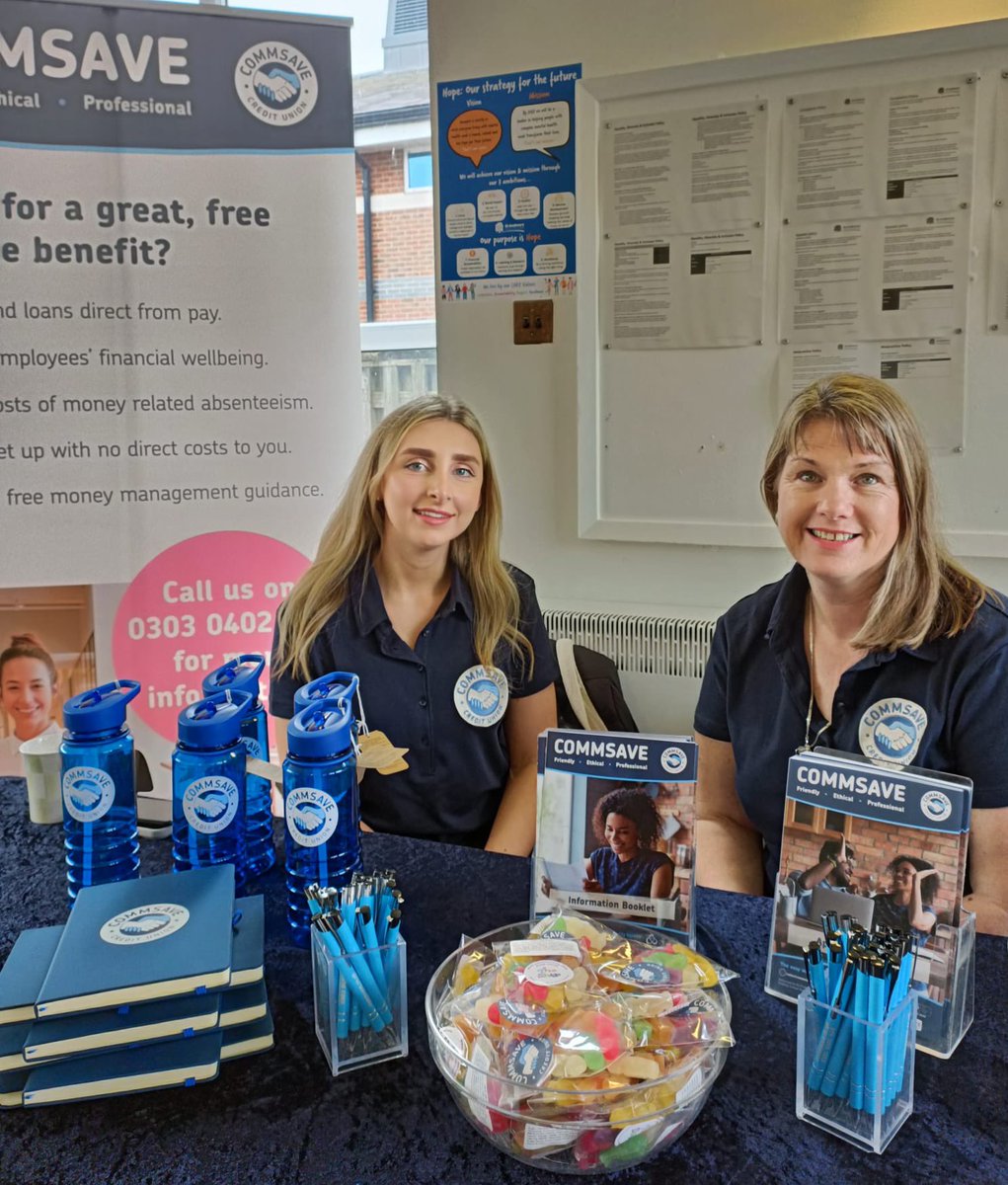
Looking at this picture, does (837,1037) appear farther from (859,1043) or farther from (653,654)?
(653,654)

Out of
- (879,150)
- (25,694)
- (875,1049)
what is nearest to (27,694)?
(25,694)

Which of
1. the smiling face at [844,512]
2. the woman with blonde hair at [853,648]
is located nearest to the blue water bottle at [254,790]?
the woman with blonde hair at [853,648]

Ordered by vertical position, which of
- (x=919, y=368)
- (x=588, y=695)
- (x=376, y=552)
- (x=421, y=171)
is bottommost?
(x=588, y=695)

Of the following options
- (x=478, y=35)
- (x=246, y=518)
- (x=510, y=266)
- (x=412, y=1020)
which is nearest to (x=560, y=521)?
(x=510, y=266)

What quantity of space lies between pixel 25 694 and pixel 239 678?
4.57 feet

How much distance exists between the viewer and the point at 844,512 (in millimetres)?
1437

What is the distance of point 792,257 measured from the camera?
2568mm

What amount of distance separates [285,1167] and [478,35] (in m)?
2.87

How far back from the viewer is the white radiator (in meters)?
2.78

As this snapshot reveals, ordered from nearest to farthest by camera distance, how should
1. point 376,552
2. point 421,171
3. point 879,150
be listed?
1. point 376,552
2. point 879,150
3. point 421,171

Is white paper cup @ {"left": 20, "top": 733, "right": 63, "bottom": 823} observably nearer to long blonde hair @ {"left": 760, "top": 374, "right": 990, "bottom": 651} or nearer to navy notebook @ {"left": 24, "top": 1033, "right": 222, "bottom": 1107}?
navy notebook @ {"left": 24, "top": 1033, "right": 222, "bottom": 1107}

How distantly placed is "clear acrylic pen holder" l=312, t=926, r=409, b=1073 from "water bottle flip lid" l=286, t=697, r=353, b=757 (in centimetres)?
22

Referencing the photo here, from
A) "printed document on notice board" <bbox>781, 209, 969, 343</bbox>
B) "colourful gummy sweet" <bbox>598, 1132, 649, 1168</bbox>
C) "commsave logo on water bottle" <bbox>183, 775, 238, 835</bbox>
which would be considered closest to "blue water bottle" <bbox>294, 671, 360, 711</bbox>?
"commsave logo on water bottle" <bbox>183, 775, 238, 835</bbox>

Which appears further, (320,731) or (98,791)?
(98,791)
